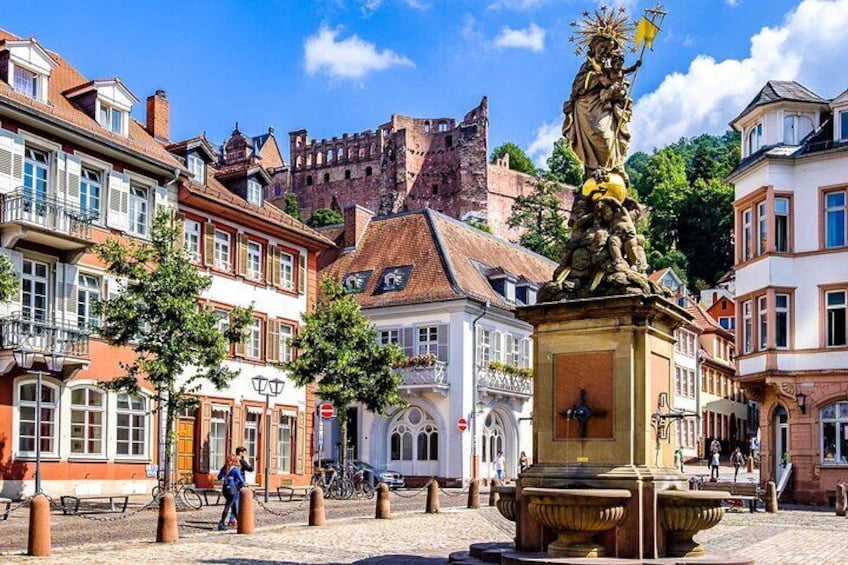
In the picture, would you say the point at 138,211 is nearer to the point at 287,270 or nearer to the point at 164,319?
the point at 164,319

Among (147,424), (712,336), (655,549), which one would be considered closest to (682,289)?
(712,336)

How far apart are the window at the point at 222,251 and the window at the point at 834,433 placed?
20026mm

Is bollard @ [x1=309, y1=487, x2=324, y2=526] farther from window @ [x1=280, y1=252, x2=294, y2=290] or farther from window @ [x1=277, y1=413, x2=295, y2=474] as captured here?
window @ [x1=280, y1=252, x2=294, y2=290]

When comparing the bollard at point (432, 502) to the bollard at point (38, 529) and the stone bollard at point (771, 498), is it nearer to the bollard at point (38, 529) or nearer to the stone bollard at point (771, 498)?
the stone bollard at point (771, 498)

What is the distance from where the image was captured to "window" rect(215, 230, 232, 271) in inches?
1497

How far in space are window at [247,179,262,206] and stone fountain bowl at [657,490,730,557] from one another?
30.3 meters

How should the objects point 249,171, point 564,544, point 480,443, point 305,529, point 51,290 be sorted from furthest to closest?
point 480,443 < point 249,171 < point 51,290 < point 305,529 < point 564,544

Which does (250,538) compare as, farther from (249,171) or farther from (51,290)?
(249,171)

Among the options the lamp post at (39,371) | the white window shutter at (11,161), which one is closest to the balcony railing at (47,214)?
the white window shutter at (11,161)

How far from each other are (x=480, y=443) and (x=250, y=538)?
28.1 m

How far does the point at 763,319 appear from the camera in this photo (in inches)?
1454

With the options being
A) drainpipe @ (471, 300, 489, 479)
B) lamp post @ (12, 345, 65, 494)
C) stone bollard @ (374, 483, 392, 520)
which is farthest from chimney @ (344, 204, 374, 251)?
stone bollard @ (374, 483, 392, 520)

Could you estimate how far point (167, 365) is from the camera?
28438 mm

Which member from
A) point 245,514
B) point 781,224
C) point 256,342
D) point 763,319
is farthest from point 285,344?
point 245,514
